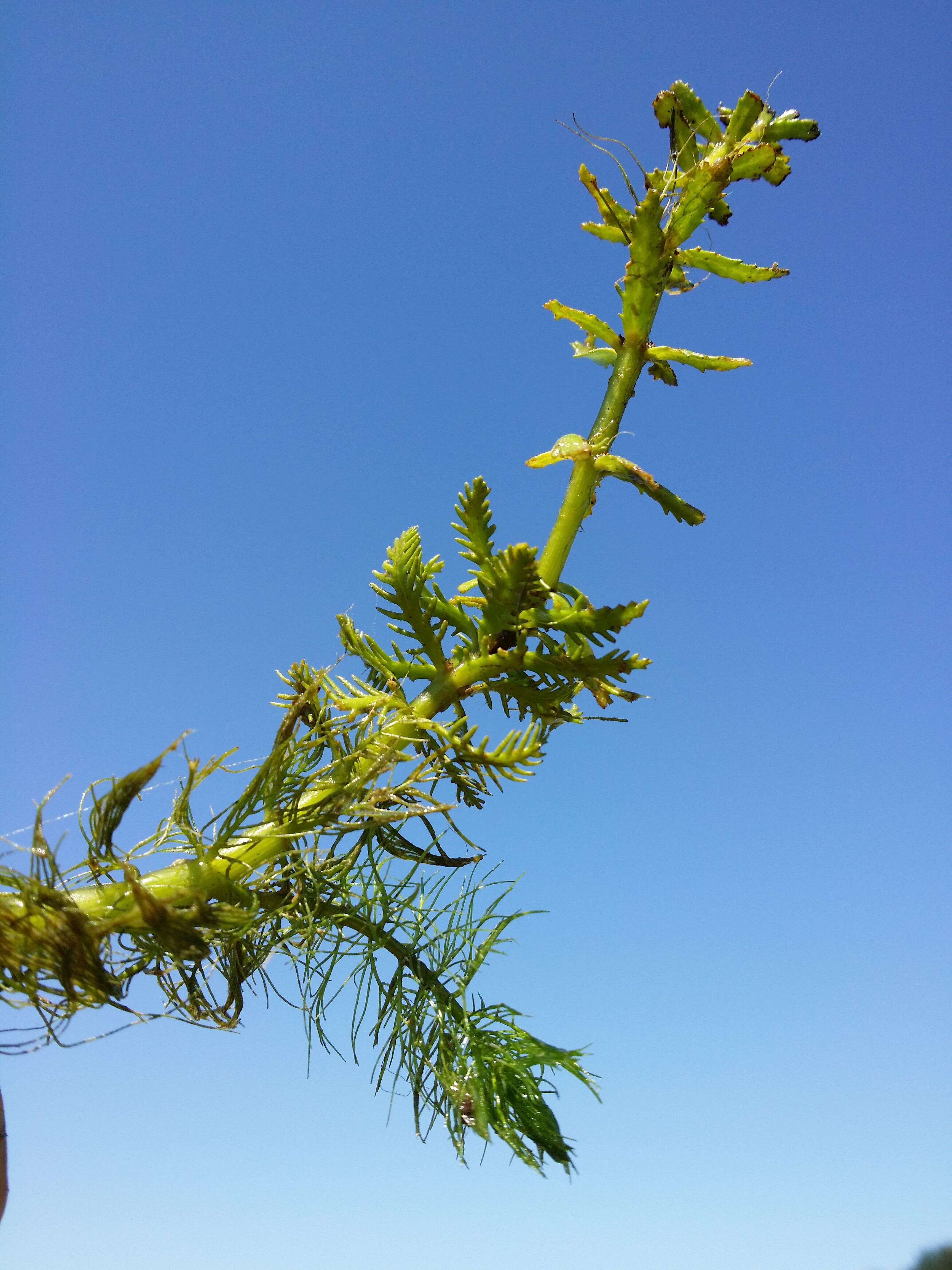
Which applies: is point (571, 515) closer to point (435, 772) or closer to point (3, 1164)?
point (435, 772)

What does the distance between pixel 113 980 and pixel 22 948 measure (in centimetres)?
13

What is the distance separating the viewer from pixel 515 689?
150cm

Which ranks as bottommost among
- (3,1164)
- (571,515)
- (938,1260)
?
(938,1260)

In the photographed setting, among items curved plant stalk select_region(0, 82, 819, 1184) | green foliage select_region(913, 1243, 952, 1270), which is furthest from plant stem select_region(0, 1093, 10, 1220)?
green foliage select_region(913, 1243, 952, 1270)

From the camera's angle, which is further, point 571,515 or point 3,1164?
point 571,515

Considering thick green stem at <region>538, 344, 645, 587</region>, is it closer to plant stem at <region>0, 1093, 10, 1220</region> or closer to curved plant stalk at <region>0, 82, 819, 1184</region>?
curved plant stalk at <region>0, 82, 819, 1184</region>

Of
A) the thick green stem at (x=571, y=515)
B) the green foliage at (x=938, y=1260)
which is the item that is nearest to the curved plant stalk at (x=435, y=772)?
the thick green stem at (x=571, y=515)

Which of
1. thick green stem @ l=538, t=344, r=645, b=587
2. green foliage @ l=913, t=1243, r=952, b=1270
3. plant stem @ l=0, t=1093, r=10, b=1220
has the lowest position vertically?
green foliage @ l=913, t=1243, r=952, b=1270

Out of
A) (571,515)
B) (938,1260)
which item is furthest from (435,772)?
(938,1260)

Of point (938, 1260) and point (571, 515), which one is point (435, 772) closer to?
point (571, 515)

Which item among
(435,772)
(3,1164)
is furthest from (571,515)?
(3,1164)

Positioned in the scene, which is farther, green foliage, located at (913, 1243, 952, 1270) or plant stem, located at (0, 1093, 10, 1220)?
green foliage, located at (913, 1243, 952, 1270)

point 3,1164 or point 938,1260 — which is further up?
point 3,1164

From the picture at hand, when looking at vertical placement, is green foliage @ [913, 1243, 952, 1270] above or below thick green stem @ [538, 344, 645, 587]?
below
